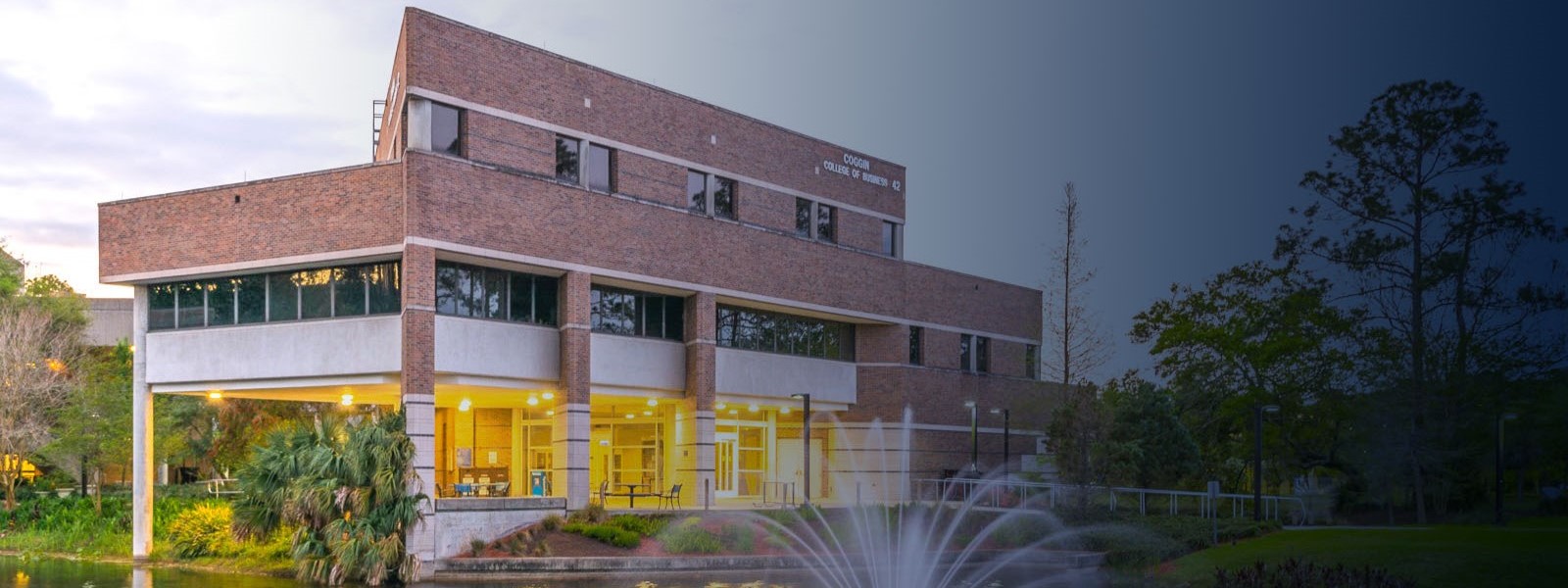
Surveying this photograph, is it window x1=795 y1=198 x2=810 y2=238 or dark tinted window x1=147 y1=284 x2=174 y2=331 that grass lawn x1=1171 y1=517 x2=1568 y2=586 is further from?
dark tinted window x1=147 y1=284 x2=174 y2=331

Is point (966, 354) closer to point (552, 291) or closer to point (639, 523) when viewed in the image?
point (552, 291)

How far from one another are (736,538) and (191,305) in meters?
15.6

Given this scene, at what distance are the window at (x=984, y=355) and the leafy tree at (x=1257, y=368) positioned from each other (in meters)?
6.63

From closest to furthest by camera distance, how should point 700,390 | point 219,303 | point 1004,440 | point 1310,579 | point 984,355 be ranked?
point 1310,579 → point 219,303 → point 700,390 → point 1004,440 → point 984,355

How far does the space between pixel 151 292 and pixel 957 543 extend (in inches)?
865

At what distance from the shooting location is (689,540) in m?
30.1

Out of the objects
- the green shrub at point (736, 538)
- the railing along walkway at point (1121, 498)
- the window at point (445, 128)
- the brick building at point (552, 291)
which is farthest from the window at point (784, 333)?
the window at point (445, 128)

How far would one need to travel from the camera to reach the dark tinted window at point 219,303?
3384cm

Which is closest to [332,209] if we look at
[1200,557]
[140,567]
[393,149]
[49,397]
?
[393,149]

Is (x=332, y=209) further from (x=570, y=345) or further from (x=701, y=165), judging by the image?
(x=701, y=165)

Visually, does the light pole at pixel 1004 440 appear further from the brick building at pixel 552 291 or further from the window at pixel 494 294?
the window at pixel 494 294

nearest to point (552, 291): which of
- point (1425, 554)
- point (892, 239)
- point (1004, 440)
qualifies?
point (892, 239)

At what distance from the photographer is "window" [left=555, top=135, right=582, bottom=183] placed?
35469 mm

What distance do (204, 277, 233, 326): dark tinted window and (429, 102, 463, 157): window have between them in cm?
693
